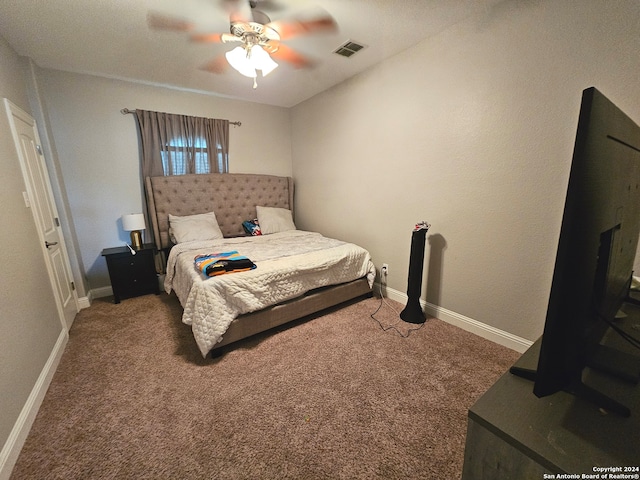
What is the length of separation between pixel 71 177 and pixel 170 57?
5.60 feet

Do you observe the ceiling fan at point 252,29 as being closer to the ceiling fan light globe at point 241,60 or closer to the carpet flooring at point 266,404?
the ceiling fan light globe at point 241,60

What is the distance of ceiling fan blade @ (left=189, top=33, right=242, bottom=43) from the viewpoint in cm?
197

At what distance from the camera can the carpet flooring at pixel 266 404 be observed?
4.06 ft

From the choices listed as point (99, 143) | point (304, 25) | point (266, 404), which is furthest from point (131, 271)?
point (304, 25)

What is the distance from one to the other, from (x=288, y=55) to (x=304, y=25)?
0.50m

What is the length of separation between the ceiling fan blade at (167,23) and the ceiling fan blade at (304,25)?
2.05 ft

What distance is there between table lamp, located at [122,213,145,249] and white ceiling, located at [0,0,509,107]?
1.50 metres

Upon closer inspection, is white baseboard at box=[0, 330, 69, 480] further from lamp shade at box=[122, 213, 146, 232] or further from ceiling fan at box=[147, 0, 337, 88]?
ceiling fan at box=[147, 0, 337, 88]

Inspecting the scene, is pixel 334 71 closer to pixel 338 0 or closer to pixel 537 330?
pixel 338 0

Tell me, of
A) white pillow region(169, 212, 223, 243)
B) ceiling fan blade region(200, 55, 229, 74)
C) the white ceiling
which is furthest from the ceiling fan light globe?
white pillow region(169, 212, 223, 243)

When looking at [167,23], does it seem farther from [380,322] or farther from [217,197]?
[380,322]

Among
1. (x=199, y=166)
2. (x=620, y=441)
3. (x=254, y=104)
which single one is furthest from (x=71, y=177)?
(x=620, y=441)

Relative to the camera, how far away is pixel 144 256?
2988 millimetres

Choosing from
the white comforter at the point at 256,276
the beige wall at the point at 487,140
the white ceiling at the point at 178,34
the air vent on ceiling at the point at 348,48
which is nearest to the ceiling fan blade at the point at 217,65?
the white ceiling at the point at 178,34
